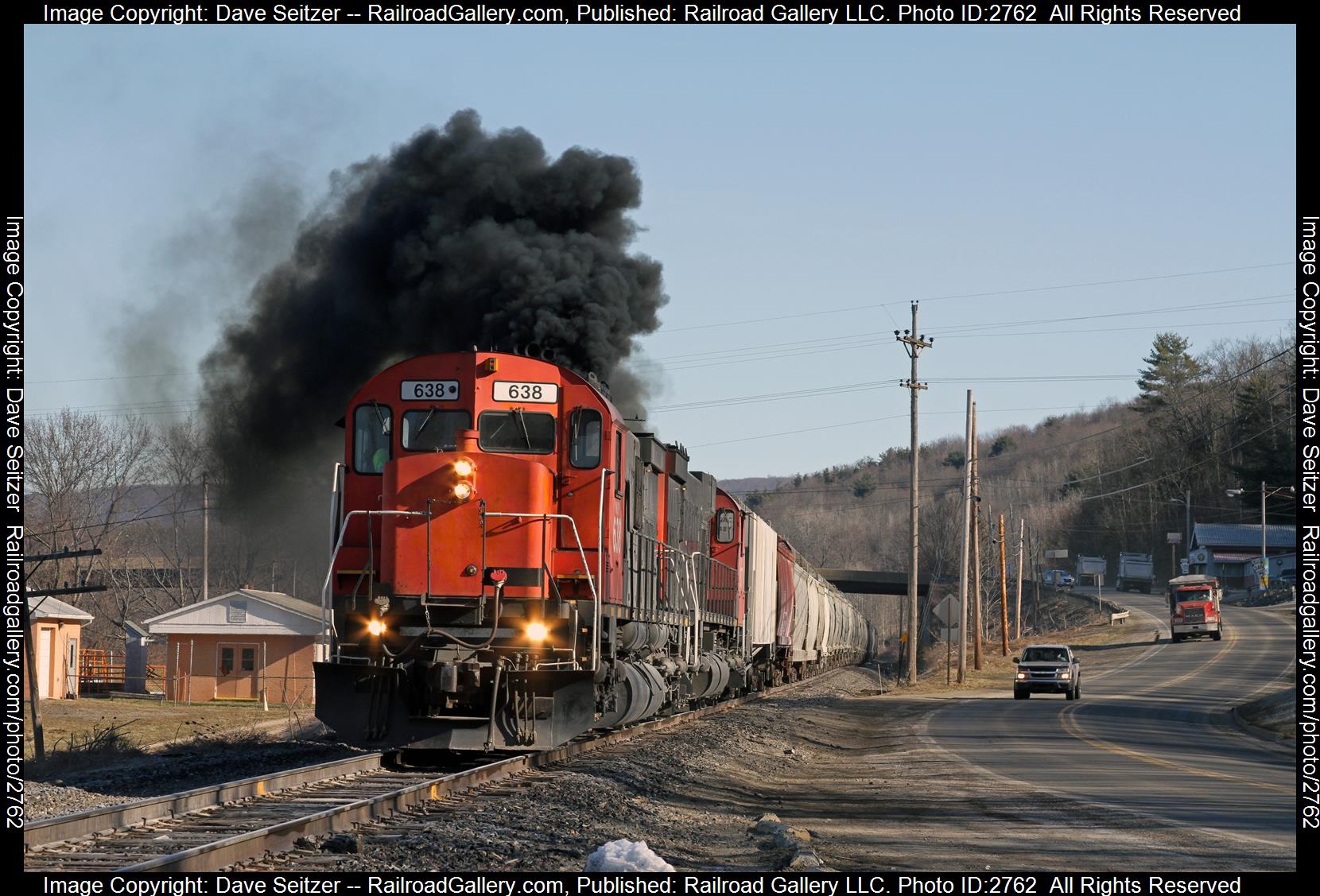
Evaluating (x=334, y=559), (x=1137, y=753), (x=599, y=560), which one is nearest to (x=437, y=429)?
(x=334, y=559)

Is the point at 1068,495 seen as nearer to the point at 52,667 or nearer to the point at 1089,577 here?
the point at 1089,577

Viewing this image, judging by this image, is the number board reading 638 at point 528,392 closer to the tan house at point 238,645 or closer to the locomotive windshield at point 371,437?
the locomotive windshield at point 371,437

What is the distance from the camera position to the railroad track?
340 inches

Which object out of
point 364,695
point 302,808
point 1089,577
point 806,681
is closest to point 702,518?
point 364,695

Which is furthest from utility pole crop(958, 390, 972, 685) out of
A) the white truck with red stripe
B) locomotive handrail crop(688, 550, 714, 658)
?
the white truck with red stripe

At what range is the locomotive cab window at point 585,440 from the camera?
1499cm

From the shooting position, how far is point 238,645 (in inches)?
1854

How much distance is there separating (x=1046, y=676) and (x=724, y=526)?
48.6ft

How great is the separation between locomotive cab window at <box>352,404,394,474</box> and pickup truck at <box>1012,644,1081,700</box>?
25.6 m

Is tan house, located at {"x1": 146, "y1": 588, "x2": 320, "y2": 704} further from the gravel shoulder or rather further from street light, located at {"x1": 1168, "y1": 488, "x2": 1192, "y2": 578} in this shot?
street light, located at {"x1": 1168, "y1": 488, "x2": 1192, "y2": 578}

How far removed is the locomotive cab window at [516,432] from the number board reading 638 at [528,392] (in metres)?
0.15

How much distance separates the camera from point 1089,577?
133 meters

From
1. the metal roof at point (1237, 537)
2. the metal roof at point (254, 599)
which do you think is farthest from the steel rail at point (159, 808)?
the metal roof at point (1237, 537)

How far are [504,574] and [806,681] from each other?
32.3 m
